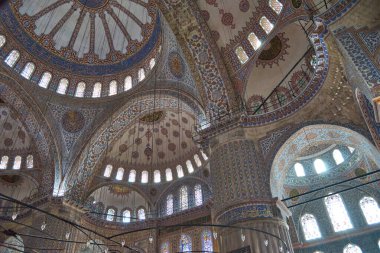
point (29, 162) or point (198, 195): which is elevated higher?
point (29, 162)

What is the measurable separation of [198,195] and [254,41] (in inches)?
323

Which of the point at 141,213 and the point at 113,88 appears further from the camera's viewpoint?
the point at 141,213

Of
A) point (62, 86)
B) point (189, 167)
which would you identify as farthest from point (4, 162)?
point (189, 167)

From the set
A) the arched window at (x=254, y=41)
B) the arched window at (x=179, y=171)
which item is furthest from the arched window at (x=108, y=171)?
the arched window at (x=254, y=41)

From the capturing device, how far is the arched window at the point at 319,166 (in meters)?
12.9

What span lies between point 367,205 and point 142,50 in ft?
37.6

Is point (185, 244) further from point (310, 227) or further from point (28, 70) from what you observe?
point (28, 70)

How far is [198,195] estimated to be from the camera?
1514cm

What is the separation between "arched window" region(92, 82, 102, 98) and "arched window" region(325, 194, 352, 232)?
439 inches

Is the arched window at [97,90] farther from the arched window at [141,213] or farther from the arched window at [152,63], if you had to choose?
the arched window at [141,213]

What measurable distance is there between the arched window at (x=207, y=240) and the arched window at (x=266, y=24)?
8.79 meters

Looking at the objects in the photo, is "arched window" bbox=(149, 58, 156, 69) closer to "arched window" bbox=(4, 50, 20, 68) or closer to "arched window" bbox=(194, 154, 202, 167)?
"arched window" bbox=(194, 154, 202, 167)

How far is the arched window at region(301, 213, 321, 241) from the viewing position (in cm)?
1241

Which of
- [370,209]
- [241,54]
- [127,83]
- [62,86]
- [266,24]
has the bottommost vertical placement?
[370,209]
